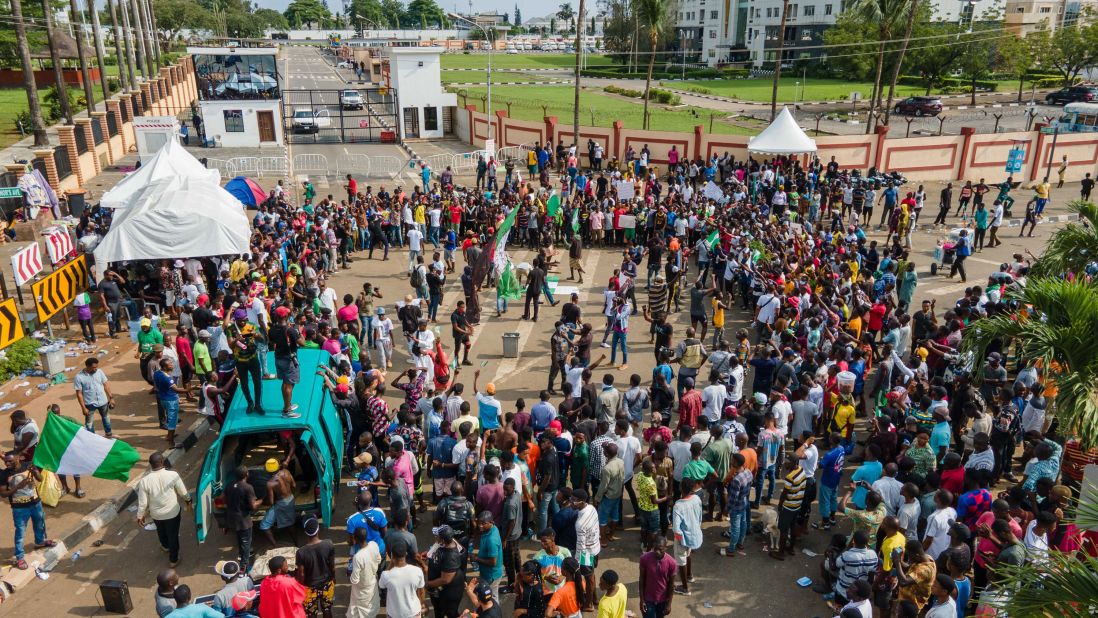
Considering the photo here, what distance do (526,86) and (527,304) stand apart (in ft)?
205

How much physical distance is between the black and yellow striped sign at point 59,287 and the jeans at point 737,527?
12607 millimetres

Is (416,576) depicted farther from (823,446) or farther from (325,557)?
(823,446)

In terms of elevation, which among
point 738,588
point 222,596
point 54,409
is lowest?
point 738,588

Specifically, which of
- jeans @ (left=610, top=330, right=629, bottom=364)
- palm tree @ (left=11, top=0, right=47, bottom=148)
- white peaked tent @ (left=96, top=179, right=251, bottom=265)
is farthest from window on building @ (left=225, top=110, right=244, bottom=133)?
jeans @ (left=610, top=330, right=629, bottom=364)

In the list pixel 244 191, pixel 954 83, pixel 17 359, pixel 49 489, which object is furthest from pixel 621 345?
pixel 954 83

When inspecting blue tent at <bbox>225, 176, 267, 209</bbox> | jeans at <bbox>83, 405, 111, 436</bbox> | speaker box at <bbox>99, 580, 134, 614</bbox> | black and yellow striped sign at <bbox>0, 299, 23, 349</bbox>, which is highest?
blue tent at <bbox>225, 176, 267, 209</bbox>

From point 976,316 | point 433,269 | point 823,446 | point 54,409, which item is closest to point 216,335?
point 54,409

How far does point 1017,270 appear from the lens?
15992mm

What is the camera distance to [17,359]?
46.3ft

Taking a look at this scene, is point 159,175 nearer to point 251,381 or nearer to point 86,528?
point 86,528

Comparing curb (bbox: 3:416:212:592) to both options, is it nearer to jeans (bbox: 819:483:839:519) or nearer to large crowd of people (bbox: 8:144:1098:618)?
large crowd of people (bbox: 8:144:1098:618)

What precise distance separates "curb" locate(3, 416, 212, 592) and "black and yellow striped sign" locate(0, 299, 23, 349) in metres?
3.31

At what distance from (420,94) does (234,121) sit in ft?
32.3

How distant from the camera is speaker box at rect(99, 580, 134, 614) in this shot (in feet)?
26.5
